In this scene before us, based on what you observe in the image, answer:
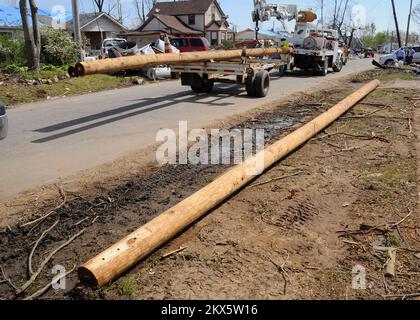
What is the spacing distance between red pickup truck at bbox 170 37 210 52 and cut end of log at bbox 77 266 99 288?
22.9 metres

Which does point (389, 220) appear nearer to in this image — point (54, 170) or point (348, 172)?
point (348, 172)

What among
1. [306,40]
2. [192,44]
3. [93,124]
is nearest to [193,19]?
[192,44]

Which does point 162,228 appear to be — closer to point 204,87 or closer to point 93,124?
point 93,124

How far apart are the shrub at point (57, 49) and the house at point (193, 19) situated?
114ft

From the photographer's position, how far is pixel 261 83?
40.8ft

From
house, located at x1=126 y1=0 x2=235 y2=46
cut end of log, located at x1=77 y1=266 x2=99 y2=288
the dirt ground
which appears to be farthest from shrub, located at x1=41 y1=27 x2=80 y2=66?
house, located at x1=126 y1=0 x2=235 y2=46

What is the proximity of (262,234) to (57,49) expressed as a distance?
16.8 m

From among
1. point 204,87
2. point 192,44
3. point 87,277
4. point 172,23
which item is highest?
point 172,23

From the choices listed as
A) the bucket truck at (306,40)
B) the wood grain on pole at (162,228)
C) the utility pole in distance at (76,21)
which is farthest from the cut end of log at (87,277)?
the bucket truck at (306,40)

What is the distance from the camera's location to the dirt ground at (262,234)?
323 centimetres

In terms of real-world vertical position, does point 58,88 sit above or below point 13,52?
below

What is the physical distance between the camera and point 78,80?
15.6 m

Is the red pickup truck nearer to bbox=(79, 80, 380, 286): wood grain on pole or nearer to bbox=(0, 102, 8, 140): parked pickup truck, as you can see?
bbox=(79, 80, 380, 286): wood grain on pole

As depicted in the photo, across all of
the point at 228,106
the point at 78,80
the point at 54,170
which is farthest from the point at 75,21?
the point at 54,170
